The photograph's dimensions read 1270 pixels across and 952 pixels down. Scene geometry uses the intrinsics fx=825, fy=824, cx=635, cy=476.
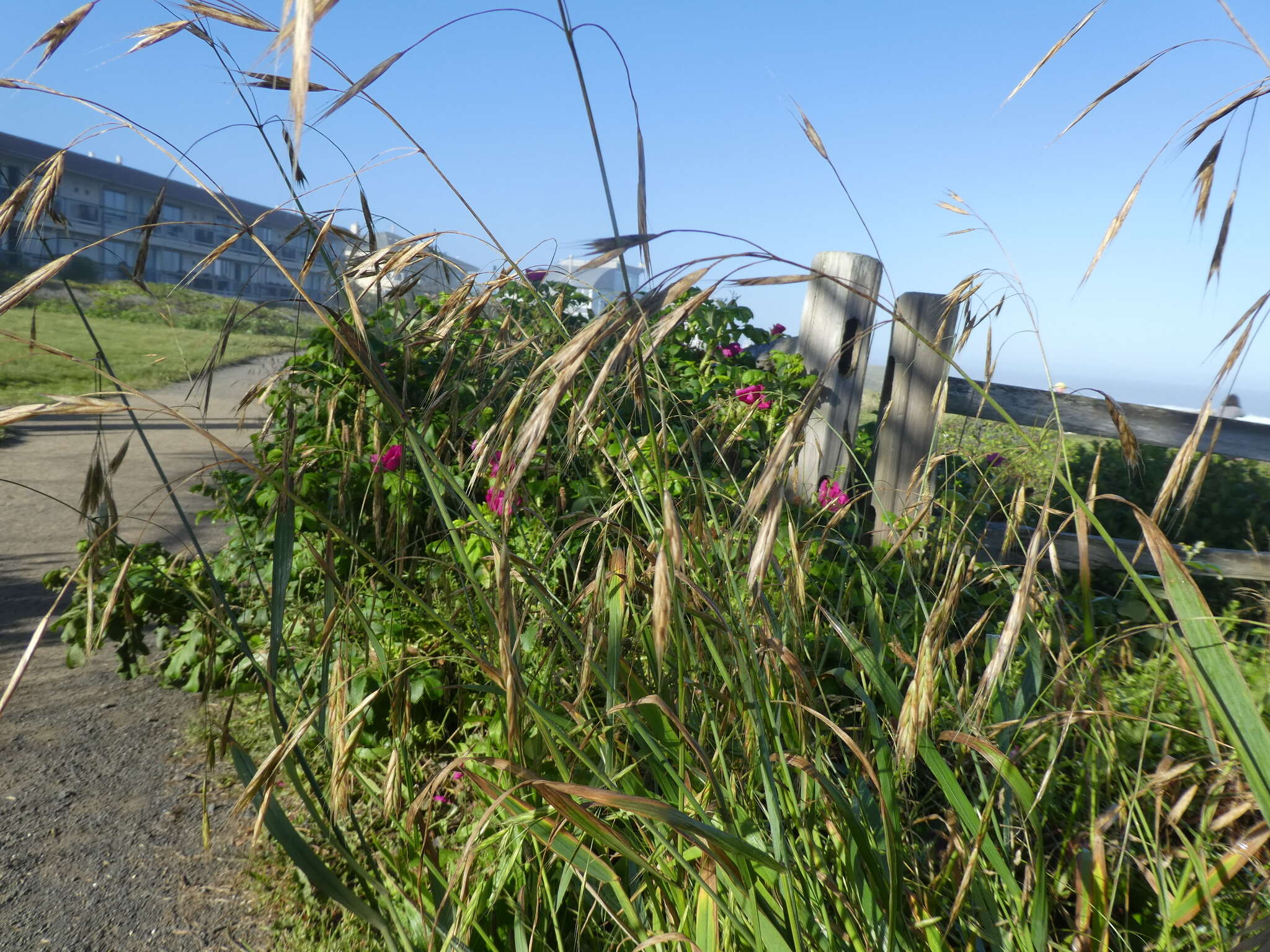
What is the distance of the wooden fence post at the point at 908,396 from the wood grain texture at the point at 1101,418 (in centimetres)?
25

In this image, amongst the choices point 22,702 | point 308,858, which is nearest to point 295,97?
point 308,858

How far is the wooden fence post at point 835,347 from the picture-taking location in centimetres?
285

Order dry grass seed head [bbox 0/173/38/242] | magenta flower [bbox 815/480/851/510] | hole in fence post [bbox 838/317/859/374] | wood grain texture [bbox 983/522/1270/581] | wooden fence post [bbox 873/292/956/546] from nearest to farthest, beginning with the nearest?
dry grass seed head [bbox 0/173/38/242] → magenta flower [bbox 815/480/851/510] → wooden fence post [bbox 873/292/956/546] → hole in fence post [bbox 838/317/859/374] → wood grain texture [bbox 983/522/1270/581]

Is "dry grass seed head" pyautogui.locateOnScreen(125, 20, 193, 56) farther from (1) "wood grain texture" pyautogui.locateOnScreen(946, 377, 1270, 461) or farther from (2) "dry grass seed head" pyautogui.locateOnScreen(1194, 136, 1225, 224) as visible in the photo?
(1) "wood grain texture" pyautogui.locateOnScreen(946, 377, 1270, 461)

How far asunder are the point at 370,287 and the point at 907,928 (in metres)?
1.24

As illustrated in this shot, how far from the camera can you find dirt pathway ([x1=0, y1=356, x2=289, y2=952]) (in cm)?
172

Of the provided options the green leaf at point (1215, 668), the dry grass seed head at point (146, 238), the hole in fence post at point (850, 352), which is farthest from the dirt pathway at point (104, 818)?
the hole in fence post at point (850, 352)

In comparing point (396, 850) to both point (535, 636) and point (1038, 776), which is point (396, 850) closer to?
point (535, 636)

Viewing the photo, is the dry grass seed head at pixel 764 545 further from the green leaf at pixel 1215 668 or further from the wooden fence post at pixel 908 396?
the wooden fence post at pixel 908 396

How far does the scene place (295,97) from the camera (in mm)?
784

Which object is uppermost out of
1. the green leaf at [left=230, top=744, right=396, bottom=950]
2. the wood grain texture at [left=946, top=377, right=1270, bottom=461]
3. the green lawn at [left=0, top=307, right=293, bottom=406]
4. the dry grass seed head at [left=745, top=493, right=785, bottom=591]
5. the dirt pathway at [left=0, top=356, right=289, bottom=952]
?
the wood grain texture at [left=946, top=377, right=1270, bottom=461]

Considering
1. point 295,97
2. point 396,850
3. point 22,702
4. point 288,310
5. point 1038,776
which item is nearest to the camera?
point 295,97

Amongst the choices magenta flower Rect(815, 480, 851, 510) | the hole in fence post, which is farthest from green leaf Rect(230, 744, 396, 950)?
the hole in fence post

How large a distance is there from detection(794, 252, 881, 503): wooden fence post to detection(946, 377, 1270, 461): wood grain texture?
0.42 meters
